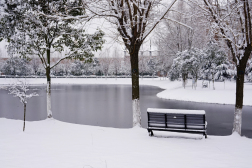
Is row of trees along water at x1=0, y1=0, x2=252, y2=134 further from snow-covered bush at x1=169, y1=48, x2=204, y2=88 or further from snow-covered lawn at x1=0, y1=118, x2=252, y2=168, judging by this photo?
snow-covered bush at x1=169, y1=48, x2=204, y2=88

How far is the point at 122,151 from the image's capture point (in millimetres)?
5035

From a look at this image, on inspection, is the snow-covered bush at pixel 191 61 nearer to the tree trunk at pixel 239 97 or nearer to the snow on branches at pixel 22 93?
the tree trunk at pixel 239 97

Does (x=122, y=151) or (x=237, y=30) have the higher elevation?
(x=237, y=30)

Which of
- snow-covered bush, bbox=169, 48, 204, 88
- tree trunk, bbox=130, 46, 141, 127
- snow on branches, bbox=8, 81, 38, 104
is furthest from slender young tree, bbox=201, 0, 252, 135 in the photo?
snow-covered bush, bbox=169, 48, 204, 88

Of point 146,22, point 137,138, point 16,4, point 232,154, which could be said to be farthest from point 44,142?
point 16,4

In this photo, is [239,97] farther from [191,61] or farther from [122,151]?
[191,61]

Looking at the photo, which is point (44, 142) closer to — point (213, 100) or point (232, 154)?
point (232, 154)

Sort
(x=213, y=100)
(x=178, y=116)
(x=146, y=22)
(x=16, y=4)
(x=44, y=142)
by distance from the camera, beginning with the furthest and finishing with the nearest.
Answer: (x=213, y=100)
(x=16, y=4)
(x=146, y=22)
(x=178, y=116)
(x=44, y=142)

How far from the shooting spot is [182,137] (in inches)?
255

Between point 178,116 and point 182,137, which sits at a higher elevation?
point 178,116

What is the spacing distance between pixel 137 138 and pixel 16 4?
8.28 m

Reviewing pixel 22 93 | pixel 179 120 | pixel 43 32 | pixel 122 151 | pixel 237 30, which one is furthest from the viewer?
pixel 43 32

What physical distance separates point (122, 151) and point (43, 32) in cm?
772

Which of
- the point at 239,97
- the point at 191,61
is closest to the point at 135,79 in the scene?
the point at 239,97
